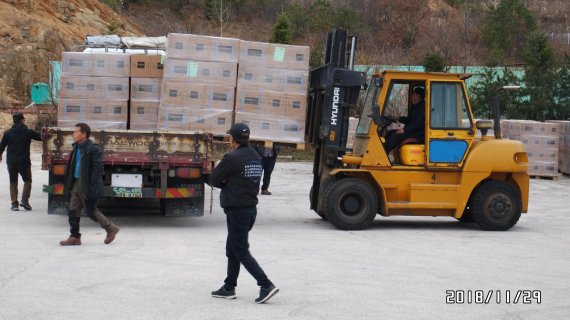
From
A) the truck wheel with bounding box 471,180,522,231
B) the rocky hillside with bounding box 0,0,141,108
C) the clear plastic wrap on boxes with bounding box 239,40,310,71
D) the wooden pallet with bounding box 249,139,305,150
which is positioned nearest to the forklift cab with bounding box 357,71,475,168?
the truck wheel with bounding box 471,180,522,231

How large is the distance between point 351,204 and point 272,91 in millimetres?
2205

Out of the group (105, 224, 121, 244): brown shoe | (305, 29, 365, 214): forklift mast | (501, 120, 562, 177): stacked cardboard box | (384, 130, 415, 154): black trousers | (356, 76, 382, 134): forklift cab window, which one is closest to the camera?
(105, 224, 121, 244): brown shoe

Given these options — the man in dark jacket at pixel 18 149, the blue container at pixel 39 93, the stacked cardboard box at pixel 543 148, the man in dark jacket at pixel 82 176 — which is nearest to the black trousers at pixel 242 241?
the man in dark jacket at pixel 82 176

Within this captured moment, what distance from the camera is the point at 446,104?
13.9m

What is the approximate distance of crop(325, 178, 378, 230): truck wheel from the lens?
1360 cm

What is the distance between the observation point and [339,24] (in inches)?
2031

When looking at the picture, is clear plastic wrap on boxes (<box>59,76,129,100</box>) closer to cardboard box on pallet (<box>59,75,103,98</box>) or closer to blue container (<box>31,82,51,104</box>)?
cardboard box on pallet (<box>59,75,103,98</box>)

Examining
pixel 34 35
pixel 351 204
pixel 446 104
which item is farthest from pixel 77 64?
pixel 34 35

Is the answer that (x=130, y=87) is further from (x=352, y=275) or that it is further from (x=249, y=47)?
(x=352, y=275)

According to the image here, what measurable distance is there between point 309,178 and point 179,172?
420 inches

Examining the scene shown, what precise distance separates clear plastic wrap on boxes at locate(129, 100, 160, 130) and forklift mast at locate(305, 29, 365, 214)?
268cm

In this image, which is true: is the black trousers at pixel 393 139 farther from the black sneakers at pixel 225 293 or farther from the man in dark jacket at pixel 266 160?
the black sneakers at pixel 225 293

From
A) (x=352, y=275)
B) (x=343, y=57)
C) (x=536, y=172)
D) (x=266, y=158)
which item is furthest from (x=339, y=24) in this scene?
(x=352, y=275)
